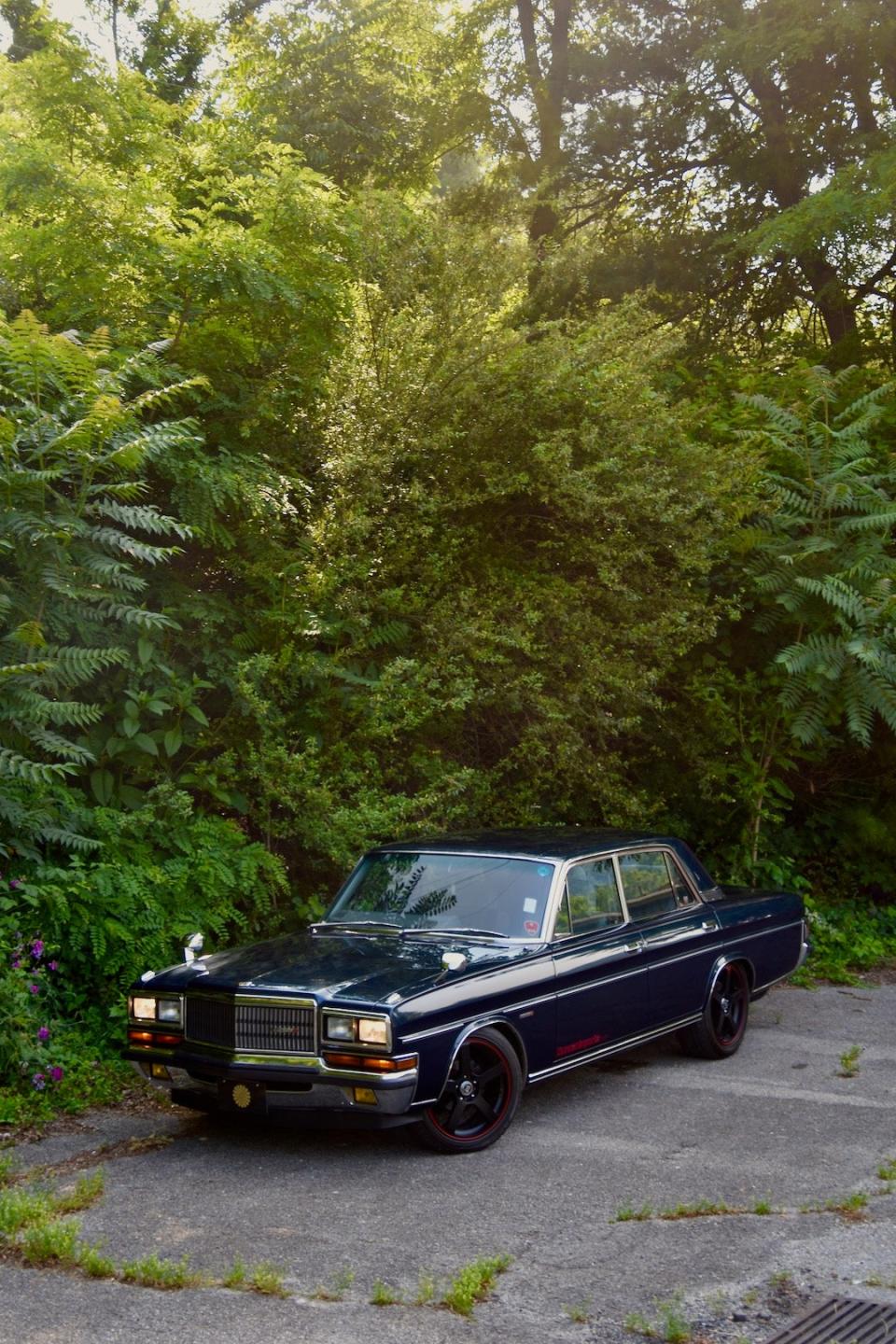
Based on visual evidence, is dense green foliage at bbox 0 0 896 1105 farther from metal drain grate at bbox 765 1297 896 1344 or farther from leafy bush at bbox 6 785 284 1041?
metal drain grate at bbox 765 1297 896 1344

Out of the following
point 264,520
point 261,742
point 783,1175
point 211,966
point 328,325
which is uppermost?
point 328,325

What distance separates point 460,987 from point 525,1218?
1196 millimetres

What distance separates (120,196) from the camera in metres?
9.17

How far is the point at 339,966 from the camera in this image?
253 inches

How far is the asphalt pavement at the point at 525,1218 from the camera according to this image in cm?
432

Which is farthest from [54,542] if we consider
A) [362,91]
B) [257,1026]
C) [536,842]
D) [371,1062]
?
[362,91]

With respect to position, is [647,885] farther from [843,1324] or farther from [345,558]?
[843,1324]

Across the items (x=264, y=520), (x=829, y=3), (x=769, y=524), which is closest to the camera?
(x=264, y=520)

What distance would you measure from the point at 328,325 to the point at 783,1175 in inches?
287

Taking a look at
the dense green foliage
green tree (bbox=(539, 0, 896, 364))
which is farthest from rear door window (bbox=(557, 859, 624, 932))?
green tree (bbox=(539, 0, 896, 364))

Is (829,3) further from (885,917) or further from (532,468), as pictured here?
(885,917)

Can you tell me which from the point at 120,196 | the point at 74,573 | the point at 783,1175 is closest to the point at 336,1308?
the point at 783,1175

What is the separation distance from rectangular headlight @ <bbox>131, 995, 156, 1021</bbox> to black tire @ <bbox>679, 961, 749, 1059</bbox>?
3377mm

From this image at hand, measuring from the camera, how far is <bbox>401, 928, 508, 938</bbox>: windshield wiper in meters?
6.93
